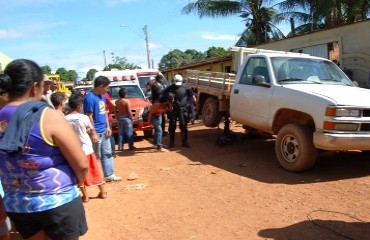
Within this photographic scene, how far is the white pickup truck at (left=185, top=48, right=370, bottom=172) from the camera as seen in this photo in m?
5.70

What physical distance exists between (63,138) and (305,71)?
19.1 feet

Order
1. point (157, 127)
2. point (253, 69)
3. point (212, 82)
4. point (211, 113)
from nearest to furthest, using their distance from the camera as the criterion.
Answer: point (253, 69) < point (157, 127) < point (211, 113) < point (212, 82)

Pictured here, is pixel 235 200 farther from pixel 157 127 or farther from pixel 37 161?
pixel 157 127

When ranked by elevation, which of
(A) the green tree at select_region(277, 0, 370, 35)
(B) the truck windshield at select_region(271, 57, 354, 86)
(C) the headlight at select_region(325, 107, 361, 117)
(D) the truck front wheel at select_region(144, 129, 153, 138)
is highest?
(A) the green tree at select_region(277, 0, 370, 35)

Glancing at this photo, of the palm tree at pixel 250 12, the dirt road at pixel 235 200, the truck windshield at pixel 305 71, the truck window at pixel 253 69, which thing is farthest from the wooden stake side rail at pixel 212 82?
the palm tree at pixel 250 12

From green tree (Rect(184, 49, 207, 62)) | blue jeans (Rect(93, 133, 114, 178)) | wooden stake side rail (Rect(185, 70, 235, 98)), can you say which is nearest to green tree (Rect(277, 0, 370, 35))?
wooden stake side rail (Rect(185, 70, 235, 98))

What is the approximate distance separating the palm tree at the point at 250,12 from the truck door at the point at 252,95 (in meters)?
15.9

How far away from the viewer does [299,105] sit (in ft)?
20.4

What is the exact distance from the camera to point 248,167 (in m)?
7.09

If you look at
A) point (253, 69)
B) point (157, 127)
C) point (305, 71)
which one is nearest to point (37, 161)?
point (305, 71)

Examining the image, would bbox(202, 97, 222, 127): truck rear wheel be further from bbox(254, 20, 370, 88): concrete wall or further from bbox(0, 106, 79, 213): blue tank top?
bbox(254, 20, 370, 88): concrete wall

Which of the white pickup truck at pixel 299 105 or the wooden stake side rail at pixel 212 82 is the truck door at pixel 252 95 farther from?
the wooden stake side rail at pixel 212 82

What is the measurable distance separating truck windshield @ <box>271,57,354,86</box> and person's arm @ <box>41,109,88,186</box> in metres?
5.19

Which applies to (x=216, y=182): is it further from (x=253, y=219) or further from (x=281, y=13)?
(x=281, y=13)
